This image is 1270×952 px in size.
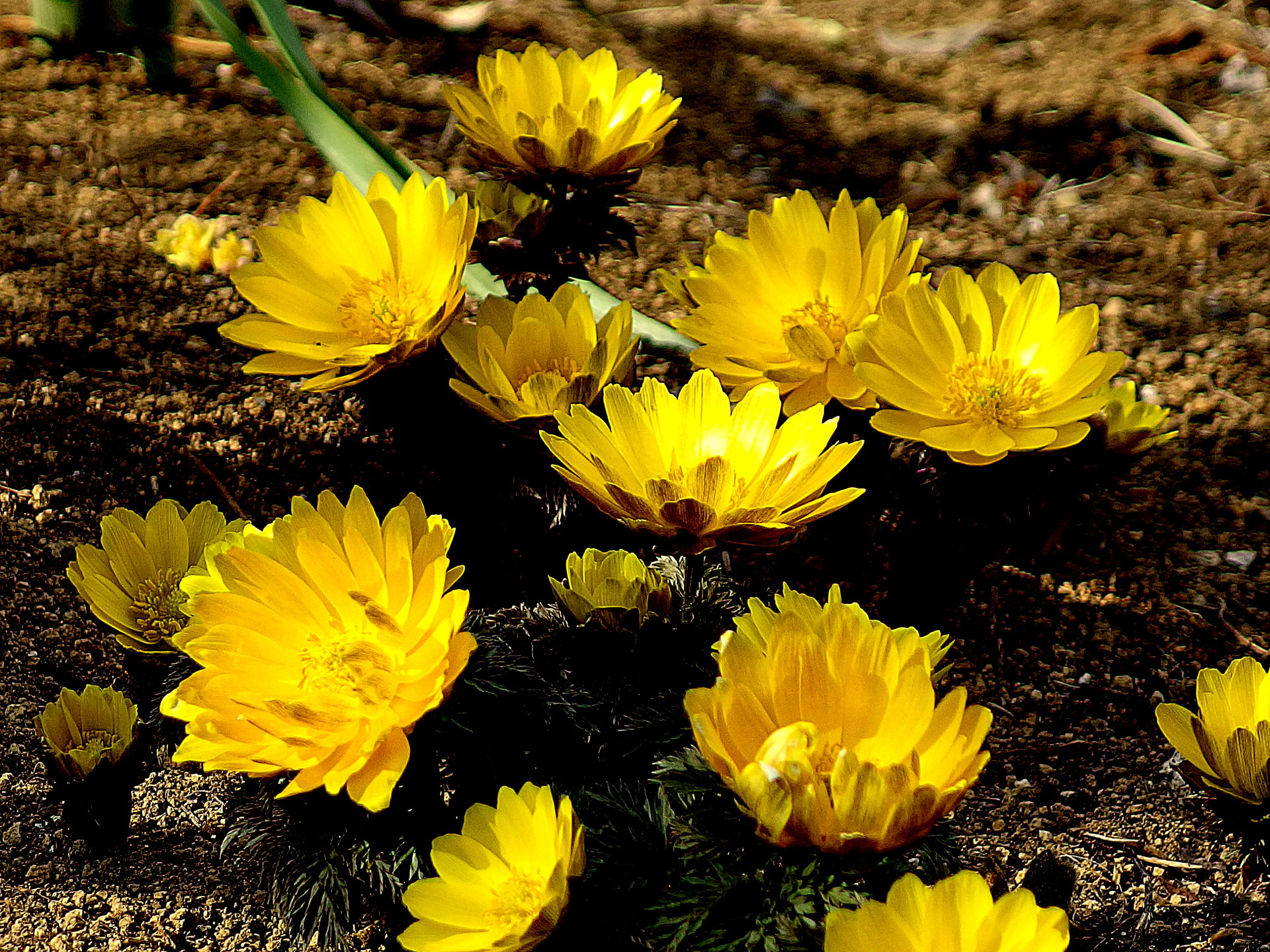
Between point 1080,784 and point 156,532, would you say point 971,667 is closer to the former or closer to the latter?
point 1080,784

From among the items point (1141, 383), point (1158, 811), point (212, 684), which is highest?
point (212, 684)

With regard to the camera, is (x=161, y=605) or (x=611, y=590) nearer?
(x=611, y=590)

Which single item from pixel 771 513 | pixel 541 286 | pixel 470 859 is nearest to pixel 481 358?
pixel 541 286

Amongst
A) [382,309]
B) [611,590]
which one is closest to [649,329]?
[382,309]

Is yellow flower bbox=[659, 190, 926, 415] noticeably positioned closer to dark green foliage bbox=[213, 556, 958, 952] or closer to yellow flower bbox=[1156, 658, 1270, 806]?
dark green foliage bbox=[213, 556, 958, 952]

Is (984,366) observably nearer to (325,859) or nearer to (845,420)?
(845,420)
